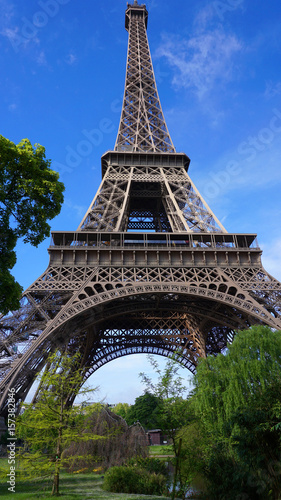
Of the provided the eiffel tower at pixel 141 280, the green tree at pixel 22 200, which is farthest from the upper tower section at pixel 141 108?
the green tree at pixel 22 200

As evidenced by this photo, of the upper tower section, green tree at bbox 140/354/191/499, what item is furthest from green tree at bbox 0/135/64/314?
the upper tower section

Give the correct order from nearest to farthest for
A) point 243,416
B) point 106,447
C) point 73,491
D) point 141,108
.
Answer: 1. point 243,416
2. point 73,491
3. point 106,447
4. point 141,108

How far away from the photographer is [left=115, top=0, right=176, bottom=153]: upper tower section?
123 feet

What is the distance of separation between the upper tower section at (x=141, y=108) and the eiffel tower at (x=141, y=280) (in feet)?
0.78

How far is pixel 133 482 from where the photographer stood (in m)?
12.4

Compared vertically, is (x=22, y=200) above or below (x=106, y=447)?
above

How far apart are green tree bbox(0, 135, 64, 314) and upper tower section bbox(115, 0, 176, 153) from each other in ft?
82.7

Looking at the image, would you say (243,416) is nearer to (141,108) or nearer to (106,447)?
(106,447)

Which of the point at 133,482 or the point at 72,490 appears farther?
the point at 133,482

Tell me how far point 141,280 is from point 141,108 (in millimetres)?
27152

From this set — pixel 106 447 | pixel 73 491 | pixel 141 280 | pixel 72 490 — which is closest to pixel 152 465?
pixel 106 447

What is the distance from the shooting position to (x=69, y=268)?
76.8ft

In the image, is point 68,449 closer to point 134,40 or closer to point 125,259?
point 125,259

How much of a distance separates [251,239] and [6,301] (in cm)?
2039
